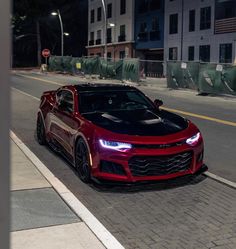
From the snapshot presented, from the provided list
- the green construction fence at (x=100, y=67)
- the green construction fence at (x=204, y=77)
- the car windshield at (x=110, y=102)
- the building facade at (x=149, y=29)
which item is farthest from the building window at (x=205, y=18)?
the car windshield at (x=110, y=102)

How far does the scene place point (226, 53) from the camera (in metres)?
41.2

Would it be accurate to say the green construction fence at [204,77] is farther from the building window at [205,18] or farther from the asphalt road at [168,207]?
the building window at [205,18]

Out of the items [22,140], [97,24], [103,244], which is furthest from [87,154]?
[97,24]

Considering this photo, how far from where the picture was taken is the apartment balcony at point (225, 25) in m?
40.2

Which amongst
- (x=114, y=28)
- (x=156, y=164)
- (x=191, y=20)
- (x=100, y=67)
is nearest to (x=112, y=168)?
(x=156, y=164)

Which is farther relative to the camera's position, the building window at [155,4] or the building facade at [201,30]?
the building window at [155,4]

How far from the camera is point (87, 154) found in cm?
671

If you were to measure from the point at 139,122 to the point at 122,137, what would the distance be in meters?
0.64

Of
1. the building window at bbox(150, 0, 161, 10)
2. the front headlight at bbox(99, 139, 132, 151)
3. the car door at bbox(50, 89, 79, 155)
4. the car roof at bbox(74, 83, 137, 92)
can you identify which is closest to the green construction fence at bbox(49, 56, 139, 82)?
the building window at bbox(150, 0, 161, 10)

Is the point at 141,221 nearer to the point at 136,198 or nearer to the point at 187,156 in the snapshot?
the point at 136,198

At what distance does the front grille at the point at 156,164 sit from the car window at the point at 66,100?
1953mm

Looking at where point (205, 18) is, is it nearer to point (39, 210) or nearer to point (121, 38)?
point (121, 38)

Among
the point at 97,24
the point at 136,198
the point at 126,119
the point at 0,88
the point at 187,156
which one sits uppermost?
the point at 97,24

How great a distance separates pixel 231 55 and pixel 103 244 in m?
Result: 37.6
